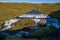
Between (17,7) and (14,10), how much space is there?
0.11 meters

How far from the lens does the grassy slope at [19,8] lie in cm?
380

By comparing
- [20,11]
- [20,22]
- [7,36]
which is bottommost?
[7,36]

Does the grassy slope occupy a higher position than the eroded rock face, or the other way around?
the grassy slope

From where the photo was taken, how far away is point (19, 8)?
383cm

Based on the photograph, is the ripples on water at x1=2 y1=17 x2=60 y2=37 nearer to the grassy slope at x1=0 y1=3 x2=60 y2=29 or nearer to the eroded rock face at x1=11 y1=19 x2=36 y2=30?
the eroded rock face at x1=11 y1=19 x2=36 y2=30

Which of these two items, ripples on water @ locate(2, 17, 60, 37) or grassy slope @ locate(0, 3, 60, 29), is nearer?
ripples on water @ locate(2, 17, 60, 37)

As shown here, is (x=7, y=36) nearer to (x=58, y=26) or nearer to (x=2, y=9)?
(x=2, y=9)

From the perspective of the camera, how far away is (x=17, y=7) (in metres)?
3.85

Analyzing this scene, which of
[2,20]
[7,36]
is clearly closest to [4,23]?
[2,20]

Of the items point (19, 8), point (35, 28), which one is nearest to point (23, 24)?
point (35, 28)

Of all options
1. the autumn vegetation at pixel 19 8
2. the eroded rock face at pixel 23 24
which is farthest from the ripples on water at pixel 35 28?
the autumn vegetation at pixel 19 8

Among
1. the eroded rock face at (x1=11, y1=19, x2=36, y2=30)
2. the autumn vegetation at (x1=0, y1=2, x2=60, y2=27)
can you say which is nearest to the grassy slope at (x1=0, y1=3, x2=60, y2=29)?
the autumn vegetation at (x1=0, y1=2, x2=60, y2=27)

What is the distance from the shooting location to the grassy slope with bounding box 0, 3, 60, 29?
380 centimetres

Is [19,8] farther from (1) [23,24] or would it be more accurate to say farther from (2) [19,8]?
(1) [23,24]
